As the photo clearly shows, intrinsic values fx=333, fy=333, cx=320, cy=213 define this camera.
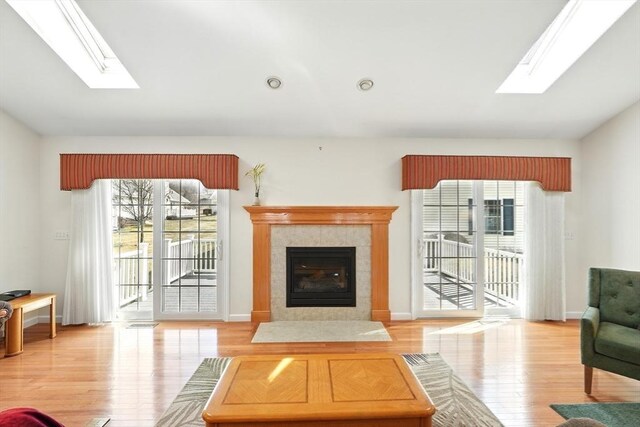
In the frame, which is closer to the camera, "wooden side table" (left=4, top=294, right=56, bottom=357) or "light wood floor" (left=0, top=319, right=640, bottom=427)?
"light wood floor" (left=0, top=319, right=640, bottom=427)

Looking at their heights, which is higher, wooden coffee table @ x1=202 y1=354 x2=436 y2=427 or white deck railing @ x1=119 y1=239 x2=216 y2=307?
white deck railing @ x1=119 y1=239 x2=216 y2=307

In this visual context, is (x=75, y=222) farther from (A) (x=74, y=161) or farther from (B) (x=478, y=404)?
(B) (x=478, y=404)

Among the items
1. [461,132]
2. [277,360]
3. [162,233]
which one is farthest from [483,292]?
[162,233]

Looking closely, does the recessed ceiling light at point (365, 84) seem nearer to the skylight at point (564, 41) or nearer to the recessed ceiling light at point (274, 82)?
the recessed ceiling light at point (274, 82)

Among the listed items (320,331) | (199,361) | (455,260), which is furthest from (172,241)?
(455,260)

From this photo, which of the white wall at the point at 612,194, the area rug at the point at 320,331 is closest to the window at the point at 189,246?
the area rug at the point at 320,331

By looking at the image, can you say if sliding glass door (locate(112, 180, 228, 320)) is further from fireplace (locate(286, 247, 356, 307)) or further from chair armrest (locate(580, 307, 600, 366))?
chair armrest (locate(580, 307, 600, 366))

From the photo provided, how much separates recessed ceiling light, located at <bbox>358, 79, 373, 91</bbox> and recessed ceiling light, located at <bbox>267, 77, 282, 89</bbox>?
0.81 m

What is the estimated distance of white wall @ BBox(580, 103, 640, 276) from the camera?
3723 mm

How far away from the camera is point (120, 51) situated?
2.94m

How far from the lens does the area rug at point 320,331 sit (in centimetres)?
365

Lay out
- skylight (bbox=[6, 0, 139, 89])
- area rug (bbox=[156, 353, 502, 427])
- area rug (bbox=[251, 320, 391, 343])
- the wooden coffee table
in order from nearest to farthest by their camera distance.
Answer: the wooden coffee table < area rug (bbox=[156, 353, 502, 427]) < skylight (bbox=[6, 0, 139, 89]) < area rug (bbox=[251, 320, 391, 343])

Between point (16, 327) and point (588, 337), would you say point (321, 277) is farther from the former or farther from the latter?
Answer: point (16, 327)

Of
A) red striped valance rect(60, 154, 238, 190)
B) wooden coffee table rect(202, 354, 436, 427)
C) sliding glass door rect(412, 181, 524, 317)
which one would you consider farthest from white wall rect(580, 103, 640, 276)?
red striped valance rect(60, 154, 238, 190)
